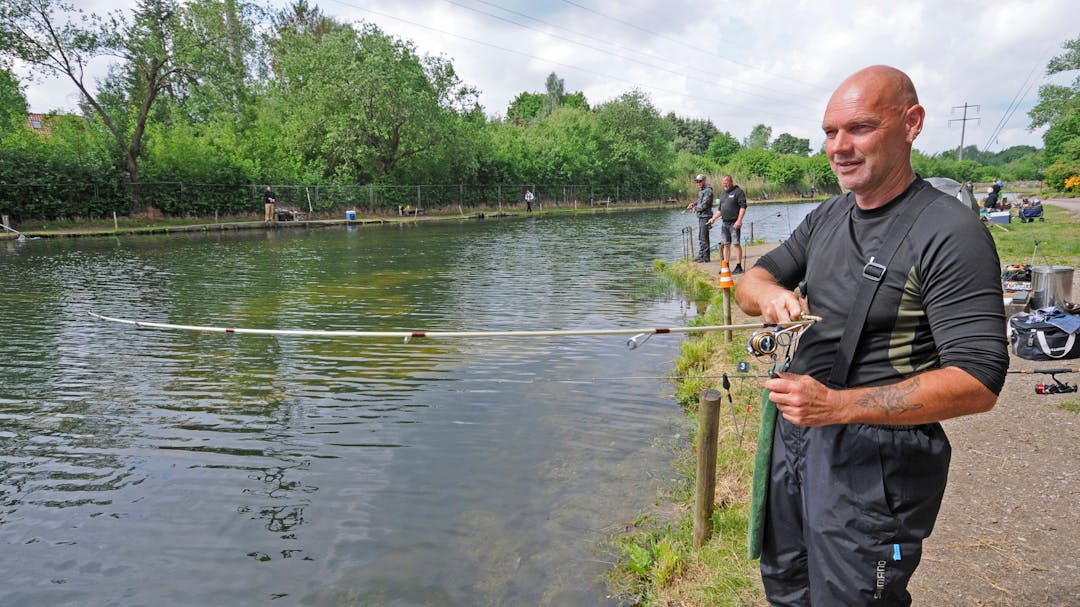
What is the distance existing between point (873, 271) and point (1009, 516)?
3368 millimetres

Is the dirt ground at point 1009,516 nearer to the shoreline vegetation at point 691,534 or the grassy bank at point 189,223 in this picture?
the shoreline vegetation at point 691,534

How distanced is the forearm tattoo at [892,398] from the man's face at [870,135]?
24.3 inches

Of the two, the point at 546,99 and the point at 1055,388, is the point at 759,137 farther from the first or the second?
the point at 1055,388

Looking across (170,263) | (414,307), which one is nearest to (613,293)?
(414,307)

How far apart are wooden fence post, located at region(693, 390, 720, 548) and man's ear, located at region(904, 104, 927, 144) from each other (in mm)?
2396

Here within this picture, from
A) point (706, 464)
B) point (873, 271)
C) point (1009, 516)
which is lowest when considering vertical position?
point (1009, 516)

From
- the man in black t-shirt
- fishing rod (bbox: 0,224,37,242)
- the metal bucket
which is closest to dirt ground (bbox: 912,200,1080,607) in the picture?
the metal bucket

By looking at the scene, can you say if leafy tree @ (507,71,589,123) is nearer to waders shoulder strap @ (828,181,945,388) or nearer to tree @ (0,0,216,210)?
tree @ (0,0,216,210)

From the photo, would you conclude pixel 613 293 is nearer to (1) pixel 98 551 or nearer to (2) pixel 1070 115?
(1) pixel 98 551

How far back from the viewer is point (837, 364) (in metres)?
2.05

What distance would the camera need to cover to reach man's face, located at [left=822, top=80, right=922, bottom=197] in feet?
6.51

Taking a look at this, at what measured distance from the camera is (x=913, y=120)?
2.03m

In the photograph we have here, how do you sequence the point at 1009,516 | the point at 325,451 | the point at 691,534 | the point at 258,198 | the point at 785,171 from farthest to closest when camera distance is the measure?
1. the point at 785,171
2. the point at 258,198
3. the point at 325,451
4. the point at 691,534
5. the point at 1009,516

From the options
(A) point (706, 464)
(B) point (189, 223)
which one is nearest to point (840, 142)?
(A) point (706, 464)
